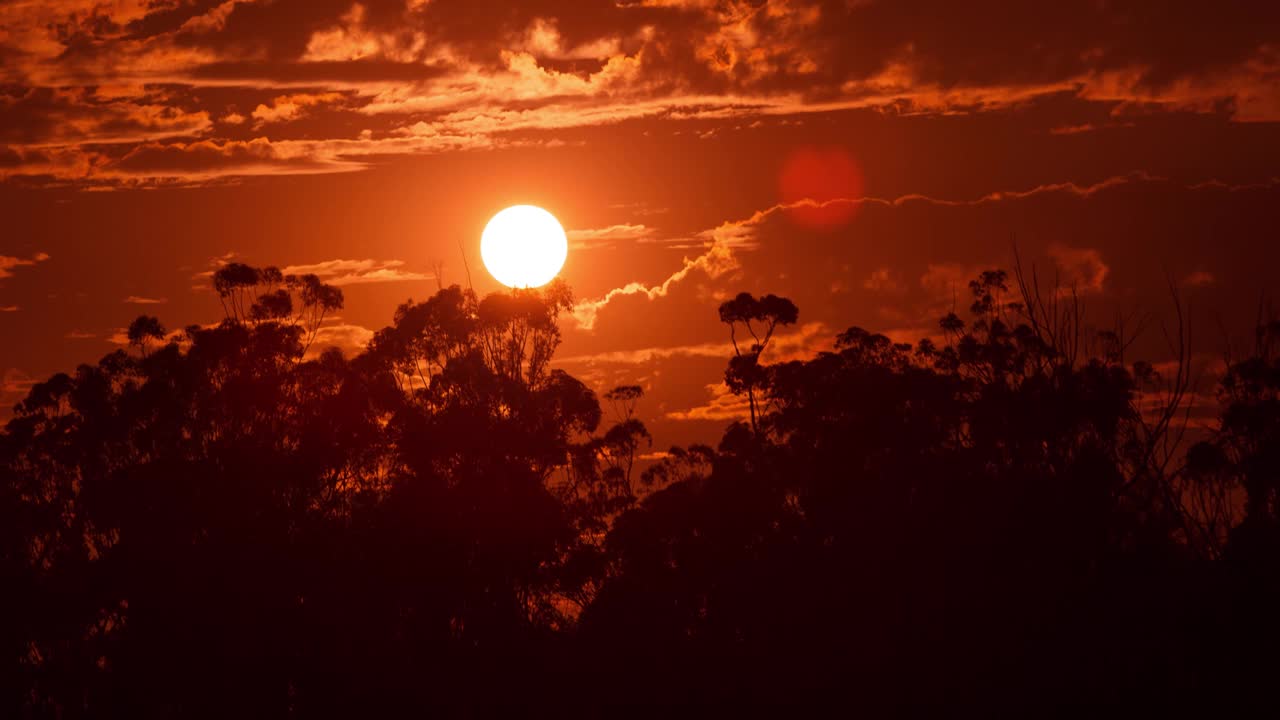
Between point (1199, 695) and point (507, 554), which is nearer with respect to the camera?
point (1199, 695)

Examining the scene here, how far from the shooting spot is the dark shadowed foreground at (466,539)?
129ft

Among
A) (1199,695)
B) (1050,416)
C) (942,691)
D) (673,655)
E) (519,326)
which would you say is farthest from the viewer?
(519,326)

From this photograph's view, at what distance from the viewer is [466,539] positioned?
4597 centimetres

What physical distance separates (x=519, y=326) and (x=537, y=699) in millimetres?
15471

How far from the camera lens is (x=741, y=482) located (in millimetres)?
50844

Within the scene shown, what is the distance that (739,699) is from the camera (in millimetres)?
43312

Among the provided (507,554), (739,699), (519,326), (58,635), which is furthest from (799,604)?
(58,635)

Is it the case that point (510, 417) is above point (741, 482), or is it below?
above

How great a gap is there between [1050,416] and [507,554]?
34442 mm

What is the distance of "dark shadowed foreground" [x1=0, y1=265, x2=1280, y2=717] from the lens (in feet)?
129

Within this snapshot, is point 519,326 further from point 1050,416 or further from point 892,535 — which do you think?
point 1050,416

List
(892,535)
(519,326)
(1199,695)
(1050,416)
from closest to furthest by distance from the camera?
(1050,416)
(1199,695)
(892,535)
(519,326)

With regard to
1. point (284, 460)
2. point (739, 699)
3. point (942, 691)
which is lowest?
point (739, 699)

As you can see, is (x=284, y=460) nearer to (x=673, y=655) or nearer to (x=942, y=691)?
(x=673, y=655)
